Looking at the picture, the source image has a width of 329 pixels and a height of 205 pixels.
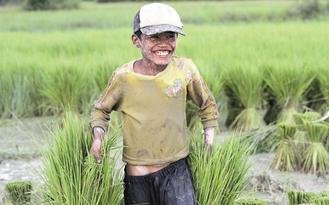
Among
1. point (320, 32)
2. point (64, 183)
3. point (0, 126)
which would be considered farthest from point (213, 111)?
point (320, 32)

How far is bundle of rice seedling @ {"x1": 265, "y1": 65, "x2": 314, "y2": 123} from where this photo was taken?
6035 mm

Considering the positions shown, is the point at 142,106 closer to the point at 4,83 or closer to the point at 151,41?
the point at 151,41

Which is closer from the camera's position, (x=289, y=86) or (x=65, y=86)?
(x=289, y=86)

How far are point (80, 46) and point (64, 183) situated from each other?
614 cm

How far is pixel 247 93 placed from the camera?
246 inches

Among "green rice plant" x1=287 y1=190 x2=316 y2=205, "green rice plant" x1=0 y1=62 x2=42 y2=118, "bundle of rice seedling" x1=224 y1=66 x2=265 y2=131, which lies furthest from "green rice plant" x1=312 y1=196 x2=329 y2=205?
"green rice plant" x1=0 y1=62 x2=42 y2=118

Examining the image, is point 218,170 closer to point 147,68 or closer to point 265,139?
point 147,68

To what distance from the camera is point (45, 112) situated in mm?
6836

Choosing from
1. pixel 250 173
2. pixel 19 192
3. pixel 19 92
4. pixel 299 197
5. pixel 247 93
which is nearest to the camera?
pixel 299 197

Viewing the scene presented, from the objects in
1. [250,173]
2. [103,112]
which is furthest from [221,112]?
[103,112]

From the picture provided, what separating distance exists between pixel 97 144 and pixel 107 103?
0.54ft

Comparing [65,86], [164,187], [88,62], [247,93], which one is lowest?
[164,187]

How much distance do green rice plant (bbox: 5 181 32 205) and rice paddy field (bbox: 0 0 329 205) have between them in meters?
0.07

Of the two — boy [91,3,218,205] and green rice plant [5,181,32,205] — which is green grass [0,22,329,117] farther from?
boy [91,3,218,205]
